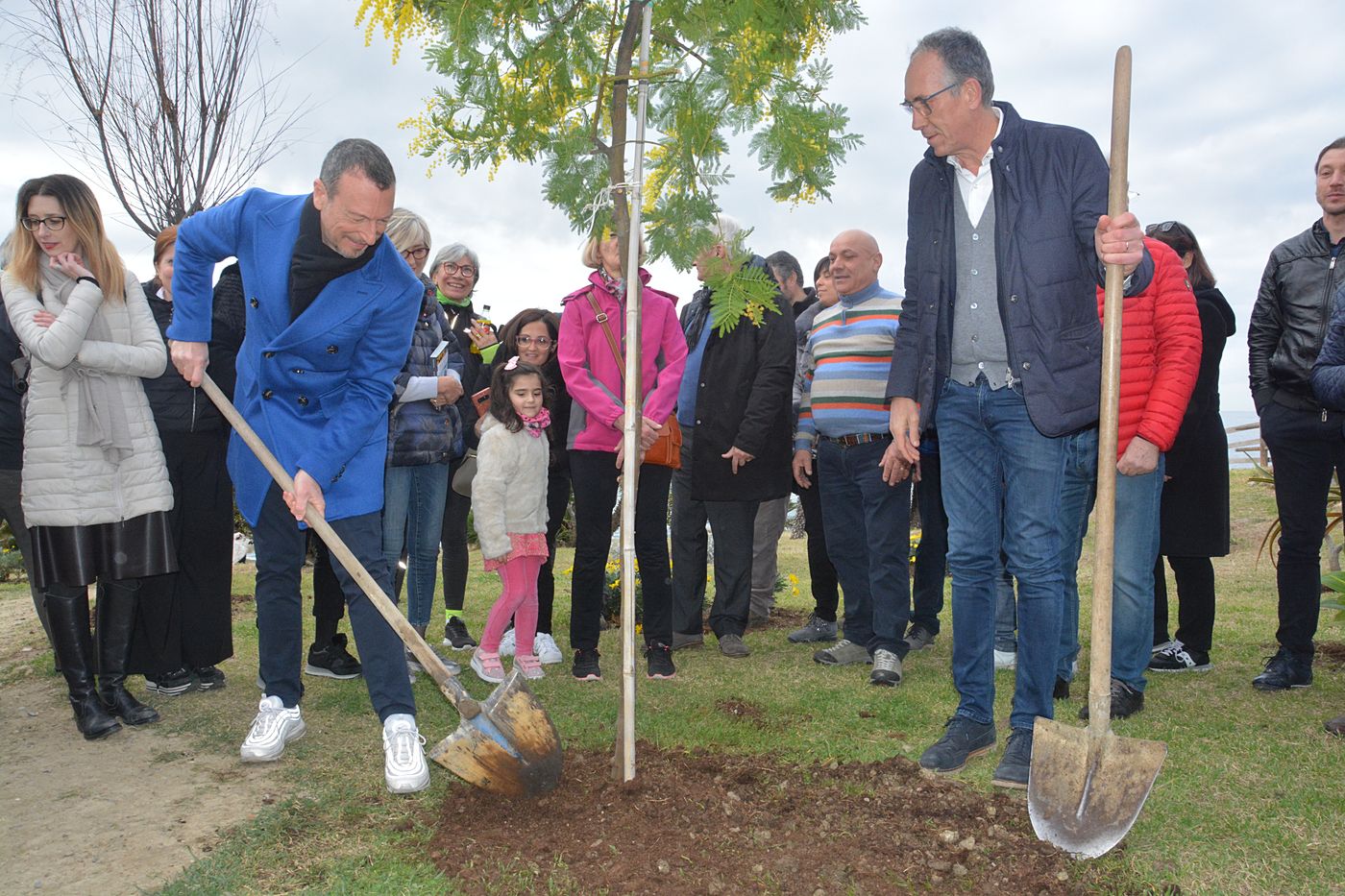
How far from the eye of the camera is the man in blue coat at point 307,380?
370cm

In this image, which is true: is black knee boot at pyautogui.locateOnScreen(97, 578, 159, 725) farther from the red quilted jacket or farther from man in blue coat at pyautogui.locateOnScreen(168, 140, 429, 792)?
the red quilted jacket

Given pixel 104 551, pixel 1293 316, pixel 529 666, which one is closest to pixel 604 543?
pixel 529 666

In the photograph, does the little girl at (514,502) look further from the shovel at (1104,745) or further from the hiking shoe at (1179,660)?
the hiking shoe at (1179,660)

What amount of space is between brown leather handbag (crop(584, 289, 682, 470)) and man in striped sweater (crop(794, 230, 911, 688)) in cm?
82

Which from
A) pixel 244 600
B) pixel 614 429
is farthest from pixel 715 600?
pixel 244 600

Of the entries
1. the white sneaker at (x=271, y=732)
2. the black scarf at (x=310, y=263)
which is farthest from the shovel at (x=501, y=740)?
the black scarf at (x=310, y=263)

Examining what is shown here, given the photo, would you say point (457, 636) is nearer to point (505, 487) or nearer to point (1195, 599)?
point (505, 487)

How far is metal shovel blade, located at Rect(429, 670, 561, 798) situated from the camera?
3145 mm

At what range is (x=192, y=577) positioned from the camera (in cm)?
481

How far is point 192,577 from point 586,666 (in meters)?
1.95

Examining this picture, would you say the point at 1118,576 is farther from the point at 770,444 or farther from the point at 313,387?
the point at 313,387

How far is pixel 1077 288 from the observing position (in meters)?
3.42

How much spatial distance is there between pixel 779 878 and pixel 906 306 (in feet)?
6.93

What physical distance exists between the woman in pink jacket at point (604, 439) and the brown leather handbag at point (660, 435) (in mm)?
17
